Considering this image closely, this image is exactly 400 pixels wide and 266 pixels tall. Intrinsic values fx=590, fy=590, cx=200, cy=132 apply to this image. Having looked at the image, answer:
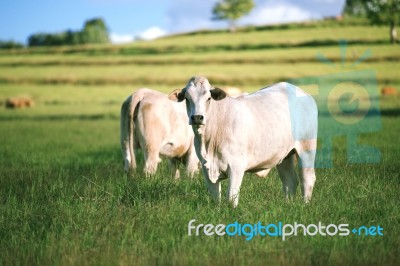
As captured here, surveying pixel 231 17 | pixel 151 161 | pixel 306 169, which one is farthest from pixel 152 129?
pixel 231 17

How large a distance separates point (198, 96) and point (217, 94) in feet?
0.93

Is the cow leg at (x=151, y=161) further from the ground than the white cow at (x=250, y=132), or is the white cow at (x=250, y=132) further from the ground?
the white cow at (x=250, y=132)

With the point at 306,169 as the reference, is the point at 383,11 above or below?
above

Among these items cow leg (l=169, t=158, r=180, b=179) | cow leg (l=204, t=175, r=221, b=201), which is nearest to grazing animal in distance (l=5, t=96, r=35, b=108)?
cow leg (l=169, t=158, r=180, b=179)

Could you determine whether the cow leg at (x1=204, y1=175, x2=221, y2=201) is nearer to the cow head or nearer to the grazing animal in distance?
the cow head

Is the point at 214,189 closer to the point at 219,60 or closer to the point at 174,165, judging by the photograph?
the point at 174,165

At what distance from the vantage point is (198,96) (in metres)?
7.00

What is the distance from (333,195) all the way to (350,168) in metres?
2.28

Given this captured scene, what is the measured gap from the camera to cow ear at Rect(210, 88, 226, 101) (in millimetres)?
7103

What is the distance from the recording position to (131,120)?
10.5 meters

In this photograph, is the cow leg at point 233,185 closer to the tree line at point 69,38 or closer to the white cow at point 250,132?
the white cow at point 250,132

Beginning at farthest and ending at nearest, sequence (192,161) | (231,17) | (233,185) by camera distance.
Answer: (231,17) → (192,161) → (233,185)

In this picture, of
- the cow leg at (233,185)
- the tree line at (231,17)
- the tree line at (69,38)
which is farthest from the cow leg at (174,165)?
the tree line at (69,38)

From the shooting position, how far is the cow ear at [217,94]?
23.3 feet
